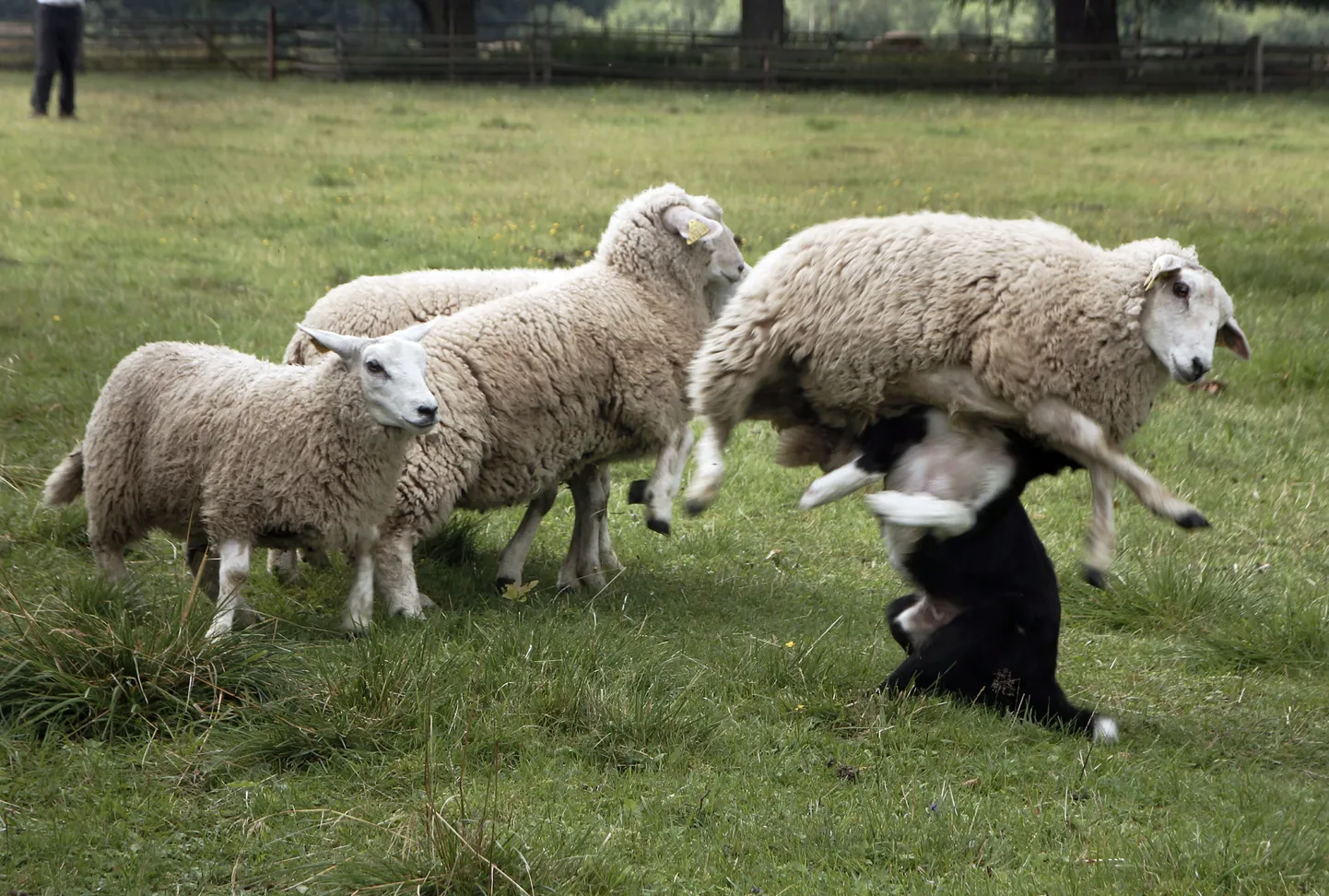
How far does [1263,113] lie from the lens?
853 inches

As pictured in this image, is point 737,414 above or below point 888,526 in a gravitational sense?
above

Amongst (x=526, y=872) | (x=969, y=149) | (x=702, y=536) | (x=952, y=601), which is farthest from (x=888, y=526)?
(x=969, y=149)

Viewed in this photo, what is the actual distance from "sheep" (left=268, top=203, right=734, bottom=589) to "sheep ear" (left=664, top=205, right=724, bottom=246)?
0.10 meters

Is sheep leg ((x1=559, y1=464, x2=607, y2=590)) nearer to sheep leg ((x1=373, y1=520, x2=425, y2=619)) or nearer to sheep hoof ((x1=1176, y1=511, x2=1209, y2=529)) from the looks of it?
sheep leg ((x1=373, y1=520, x2=425, y2=619))

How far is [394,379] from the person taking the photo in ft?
14.6

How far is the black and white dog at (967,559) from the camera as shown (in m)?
3.78

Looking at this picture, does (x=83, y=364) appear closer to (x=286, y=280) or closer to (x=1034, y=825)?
(x=286, y=280)

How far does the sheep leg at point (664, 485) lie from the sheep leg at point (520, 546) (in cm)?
39

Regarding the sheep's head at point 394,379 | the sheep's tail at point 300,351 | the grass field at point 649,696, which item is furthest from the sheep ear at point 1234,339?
the sheep's tail at point 300,351

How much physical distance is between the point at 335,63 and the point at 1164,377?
966 inches

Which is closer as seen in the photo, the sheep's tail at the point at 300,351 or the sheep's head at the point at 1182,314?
the sheep's head at the point at 1182,314

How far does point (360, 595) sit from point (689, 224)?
6.54 feet

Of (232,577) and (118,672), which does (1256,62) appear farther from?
(118,672)

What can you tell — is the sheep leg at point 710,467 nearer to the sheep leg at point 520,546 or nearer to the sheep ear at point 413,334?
the sheep ear at point 413,334
